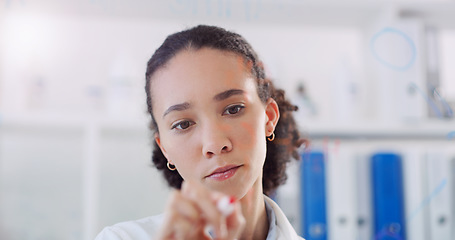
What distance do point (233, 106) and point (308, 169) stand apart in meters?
0.53

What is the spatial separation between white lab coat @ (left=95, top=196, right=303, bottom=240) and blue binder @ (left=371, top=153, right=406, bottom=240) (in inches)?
15.8

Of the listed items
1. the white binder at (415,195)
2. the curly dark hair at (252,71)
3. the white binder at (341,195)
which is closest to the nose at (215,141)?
the curly dark hair at (252,71)

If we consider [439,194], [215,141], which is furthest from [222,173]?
[439,194]

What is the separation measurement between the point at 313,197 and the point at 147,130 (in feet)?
1.35

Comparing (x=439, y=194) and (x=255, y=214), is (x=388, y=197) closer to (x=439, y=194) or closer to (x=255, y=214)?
(x=439, y=194)

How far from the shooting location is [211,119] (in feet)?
1.85

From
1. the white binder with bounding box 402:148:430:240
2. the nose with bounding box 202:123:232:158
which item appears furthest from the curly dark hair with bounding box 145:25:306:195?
the white binder with bounding box 402:148:430:240

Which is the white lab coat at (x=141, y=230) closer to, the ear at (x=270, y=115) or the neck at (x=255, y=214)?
the neck at (x=255, y=214)

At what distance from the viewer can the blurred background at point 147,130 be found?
106cm

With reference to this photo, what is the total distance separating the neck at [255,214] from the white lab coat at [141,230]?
1.0 inches

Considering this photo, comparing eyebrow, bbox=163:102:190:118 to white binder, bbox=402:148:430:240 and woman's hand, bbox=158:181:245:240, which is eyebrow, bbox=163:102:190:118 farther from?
white binder, bbox=402:148:430:240

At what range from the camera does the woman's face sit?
0.56 m

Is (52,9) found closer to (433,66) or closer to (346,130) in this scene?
(346,130)

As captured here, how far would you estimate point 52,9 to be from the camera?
1.08 metres
